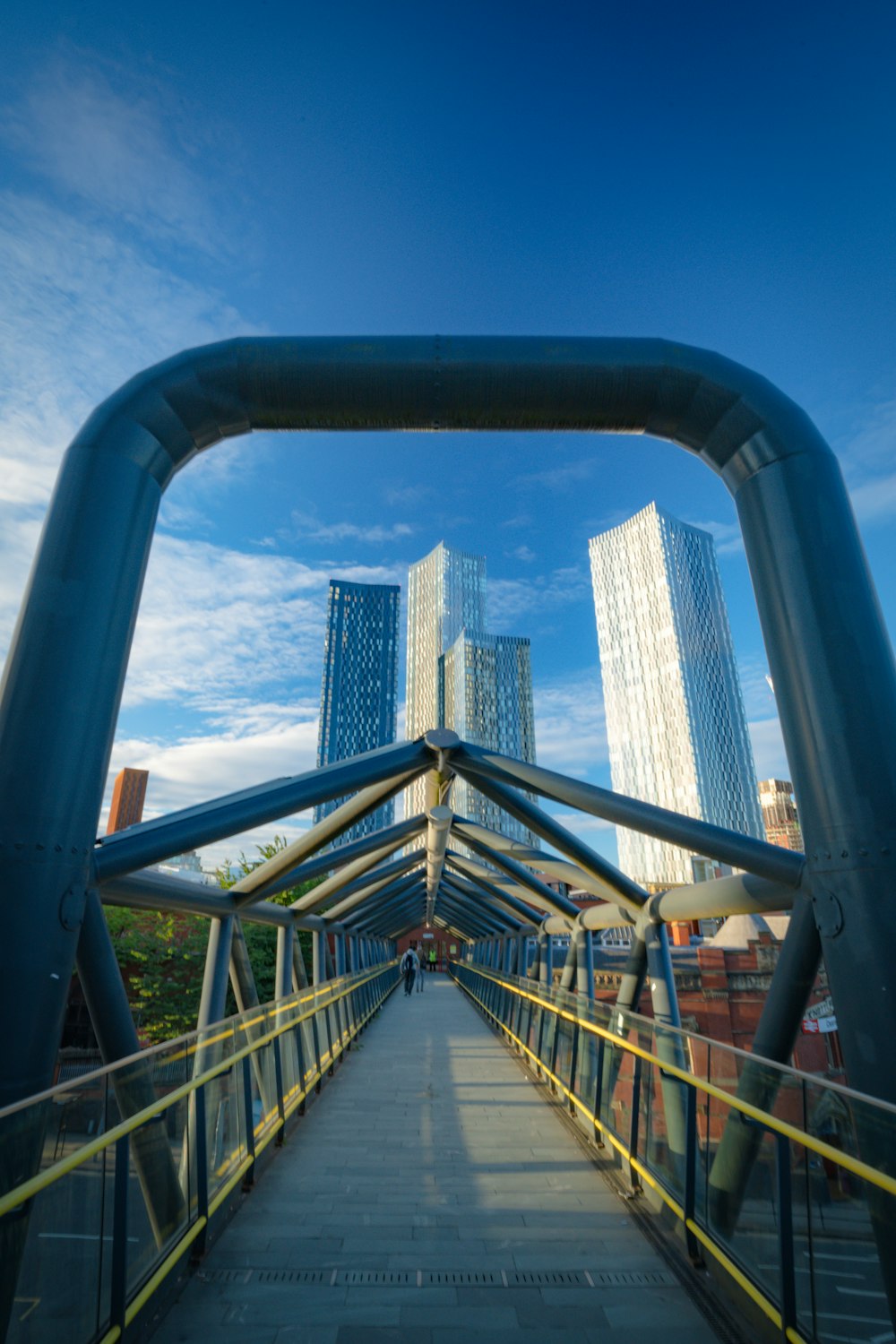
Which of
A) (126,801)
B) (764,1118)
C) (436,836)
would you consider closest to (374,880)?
(436,836)

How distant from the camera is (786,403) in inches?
180

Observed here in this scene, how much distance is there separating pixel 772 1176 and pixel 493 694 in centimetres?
15361

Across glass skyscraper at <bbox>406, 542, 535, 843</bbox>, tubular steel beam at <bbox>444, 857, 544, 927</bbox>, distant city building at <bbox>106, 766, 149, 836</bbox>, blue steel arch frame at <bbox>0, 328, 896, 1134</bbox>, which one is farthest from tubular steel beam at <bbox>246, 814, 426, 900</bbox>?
glass skyscraper at <bbox>406, 542, 535, 843</bbox>

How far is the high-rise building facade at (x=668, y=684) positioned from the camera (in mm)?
120500

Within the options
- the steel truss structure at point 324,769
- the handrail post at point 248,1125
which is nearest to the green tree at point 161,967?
the handrail post at point 248,1125

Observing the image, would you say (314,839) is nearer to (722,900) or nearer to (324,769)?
(324,769)

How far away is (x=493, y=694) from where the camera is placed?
156 meters

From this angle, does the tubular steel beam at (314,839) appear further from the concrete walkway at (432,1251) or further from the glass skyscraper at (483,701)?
the glass skyscraper at (483,701)

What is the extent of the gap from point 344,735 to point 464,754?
7255 inches

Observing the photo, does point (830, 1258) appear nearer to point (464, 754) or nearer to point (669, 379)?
point (669, 379)

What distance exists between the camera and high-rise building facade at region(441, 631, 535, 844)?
500 feet

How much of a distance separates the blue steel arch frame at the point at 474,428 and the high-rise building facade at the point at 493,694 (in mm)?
142740

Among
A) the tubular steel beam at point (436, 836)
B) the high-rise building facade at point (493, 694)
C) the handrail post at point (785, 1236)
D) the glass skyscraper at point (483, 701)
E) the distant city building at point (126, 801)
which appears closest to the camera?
the handrail post at point (785, 1236)

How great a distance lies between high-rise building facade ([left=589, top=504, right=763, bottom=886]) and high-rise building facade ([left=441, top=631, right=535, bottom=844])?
67.0 ft
